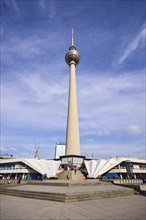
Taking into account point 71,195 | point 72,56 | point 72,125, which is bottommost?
point 71,195

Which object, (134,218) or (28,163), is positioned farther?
(28,163)

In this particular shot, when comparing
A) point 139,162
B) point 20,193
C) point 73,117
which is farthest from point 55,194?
point 139,162

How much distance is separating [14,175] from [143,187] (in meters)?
38.6

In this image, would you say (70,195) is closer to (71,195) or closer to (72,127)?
(71,195)

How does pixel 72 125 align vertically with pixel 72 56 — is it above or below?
below

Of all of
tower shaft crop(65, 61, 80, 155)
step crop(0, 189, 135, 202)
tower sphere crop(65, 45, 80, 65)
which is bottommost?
step crop(0, 189, 135, 202)

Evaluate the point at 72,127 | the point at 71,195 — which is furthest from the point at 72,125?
the point at 71,195

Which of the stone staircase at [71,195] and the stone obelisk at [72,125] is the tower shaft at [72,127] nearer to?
the stone obelisk at [72,125]

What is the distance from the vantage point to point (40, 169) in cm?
3881

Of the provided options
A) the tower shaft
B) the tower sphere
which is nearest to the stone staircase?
the tower shaft

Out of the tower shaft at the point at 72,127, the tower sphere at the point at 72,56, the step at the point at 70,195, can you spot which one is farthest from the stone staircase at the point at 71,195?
the tower sphere at the point at 72,56

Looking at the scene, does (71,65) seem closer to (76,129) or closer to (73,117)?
(73,117)

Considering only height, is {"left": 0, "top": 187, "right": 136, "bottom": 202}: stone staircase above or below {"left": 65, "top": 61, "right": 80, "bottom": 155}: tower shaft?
below

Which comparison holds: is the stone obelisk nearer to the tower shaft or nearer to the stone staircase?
the tower shaft
